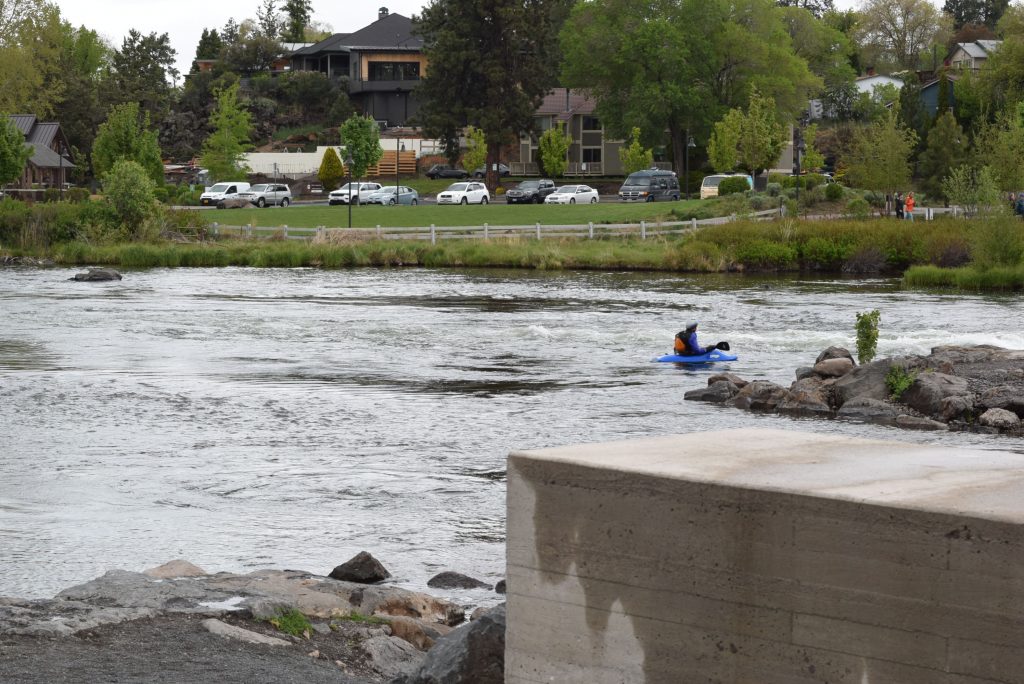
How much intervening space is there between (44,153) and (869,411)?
78.0 metres

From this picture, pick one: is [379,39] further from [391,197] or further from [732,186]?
[732,186]

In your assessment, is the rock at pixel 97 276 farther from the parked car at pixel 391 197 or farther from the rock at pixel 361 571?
the rock at pixel 361 571

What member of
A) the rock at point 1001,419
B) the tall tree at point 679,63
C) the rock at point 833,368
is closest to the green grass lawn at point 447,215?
the tall tree at point 679,63

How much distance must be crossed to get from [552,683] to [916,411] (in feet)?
52.2

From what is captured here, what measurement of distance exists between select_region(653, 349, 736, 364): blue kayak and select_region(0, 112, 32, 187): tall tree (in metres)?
51.4

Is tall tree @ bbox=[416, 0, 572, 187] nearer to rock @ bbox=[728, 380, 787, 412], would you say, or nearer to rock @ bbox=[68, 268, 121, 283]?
rock @ bbox=[68, 268, 121, 283]

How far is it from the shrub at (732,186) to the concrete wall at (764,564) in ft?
217

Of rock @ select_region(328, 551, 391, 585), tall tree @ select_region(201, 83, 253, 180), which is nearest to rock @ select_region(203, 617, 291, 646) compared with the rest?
rock @ select_region(328, 551, 391, 585)

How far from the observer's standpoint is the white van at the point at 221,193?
80062 millimetres

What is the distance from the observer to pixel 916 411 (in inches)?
858

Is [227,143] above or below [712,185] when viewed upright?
above

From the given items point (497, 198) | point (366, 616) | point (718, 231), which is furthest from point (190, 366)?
point (497, 198)

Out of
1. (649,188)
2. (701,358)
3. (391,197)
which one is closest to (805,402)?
(701,358)

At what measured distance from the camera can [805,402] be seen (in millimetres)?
22531
